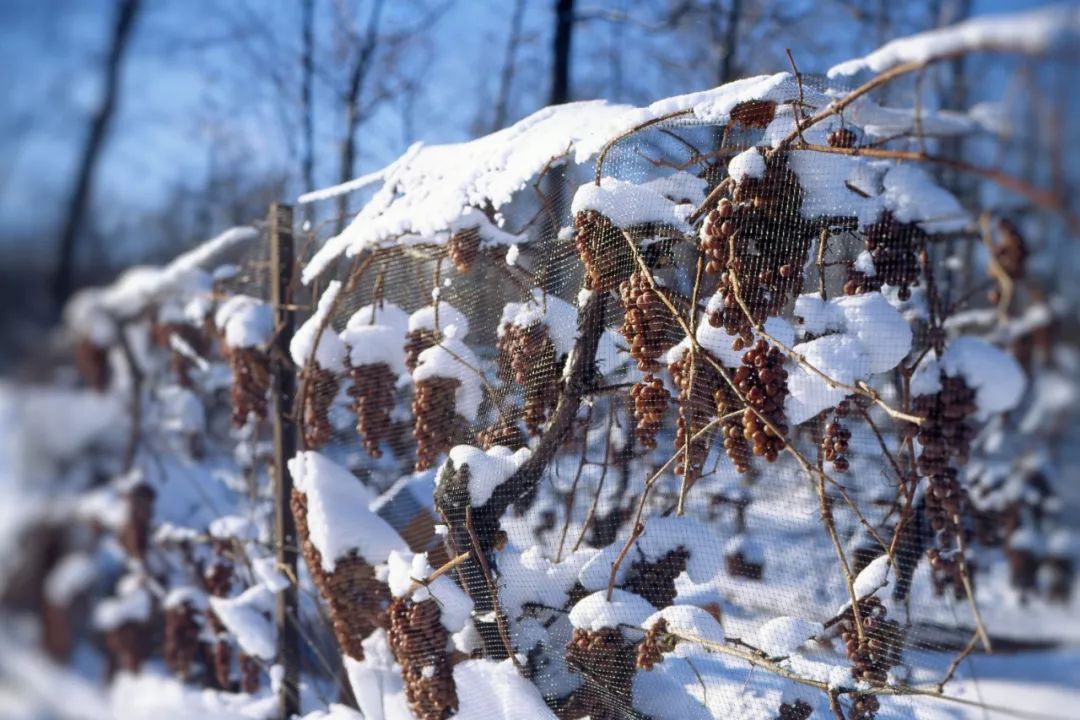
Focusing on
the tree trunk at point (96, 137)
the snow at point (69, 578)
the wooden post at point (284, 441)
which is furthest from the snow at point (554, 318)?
the snow at point (69, 578)

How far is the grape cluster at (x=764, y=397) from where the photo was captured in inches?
56.8

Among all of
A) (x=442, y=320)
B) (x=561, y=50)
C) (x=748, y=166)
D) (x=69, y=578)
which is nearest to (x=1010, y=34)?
(x=748, y=166)

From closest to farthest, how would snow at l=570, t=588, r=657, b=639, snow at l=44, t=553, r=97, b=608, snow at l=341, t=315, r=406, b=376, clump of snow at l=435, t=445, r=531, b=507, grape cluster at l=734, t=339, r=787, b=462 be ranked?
grape cluster at l=734, t=339, r=787, b=462 < snow at l=570, t=588, r=657, b=639 < clump of snow at l=435, t=445, r=531, b=507 < snow at l=341, t=315, r=406, b=376 < snow at l=44, t=553, r=97, b=608

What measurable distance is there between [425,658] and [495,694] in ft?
0.52

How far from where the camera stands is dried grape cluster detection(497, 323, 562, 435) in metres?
1.78

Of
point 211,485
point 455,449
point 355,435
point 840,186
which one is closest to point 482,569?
point 455,449

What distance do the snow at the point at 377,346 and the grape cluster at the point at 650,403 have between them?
0.72 meters

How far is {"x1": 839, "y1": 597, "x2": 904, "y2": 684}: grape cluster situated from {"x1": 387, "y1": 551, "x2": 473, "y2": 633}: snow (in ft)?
2.47

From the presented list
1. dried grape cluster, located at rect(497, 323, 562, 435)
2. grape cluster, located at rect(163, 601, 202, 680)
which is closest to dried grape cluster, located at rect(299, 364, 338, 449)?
dried grape cluster, located at rect(497, 323, 562, 435)

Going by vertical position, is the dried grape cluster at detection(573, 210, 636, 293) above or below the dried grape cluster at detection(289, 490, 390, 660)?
above

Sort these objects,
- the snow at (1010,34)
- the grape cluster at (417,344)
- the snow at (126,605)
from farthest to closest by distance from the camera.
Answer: the snow at (126,605), the grape cluster at (417,344), the snow at (1010,34)

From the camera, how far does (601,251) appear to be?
167 centimetres

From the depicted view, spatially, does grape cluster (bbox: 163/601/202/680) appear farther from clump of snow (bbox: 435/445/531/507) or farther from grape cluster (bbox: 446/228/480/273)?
grape cluster (bbox: 446/228/480/273)

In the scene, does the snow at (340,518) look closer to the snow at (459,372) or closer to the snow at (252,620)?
the snow at (459,372)
